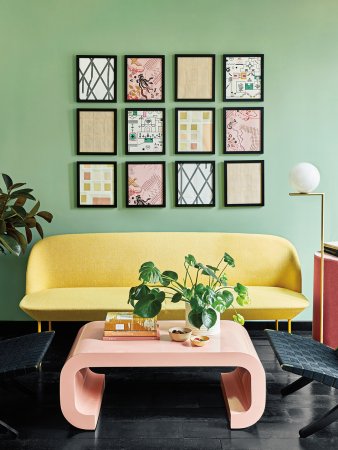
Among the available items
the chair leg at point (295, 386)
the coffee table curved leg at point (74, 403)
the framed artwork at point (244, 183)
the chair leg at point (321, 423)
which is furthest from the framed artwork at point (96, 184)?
the chair leg at point (321, 423)

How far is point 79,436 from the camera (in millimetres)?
2436

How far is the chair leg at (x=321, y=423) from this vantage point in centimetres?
239

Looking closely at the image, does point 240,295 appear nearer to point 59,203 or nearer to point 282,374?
point 282,374

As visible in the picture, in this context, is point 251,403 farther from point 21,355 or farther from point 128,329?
point 21,355

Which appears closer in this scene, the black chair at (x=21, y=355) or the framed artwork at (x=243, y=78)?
the black chair at (x=21, y=355)

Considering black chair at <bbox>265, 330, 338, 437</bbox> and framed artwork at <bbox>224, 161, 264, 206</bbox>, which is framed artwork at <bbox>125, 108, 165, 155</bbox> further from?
black chair at <bbox>265, 330, 338, 437</bbox>

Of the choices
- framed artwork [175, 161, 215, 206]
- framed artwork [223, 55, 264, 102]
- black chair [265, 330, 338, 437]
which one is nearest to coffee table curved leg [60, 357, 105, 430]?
black chair [265, 330, 338, 437]

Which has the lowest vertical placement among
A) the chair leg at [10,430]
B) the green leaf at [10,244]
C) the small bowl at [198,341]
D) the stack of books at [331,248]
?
the chair leg at [10,430]

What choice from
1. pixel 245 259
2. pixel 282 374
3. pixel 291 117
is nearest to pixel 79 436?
pixel 282 374

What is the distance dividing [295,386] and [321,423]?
20.0 inches

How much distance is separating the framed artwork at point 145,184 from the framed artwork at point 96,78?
609 mm

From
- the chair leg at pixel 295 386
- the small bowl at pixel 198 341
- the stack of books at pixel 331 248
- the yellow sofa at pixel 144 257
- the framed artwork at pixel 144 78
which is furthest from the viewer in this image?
the framed artwork at pixel 144 78

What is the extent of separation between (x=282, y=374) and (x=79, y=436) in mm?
1423

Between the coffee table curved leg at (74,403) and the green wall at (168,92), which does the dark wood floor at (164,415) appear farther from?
the green wall at (168,92)
